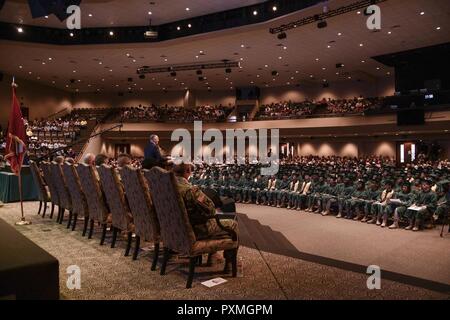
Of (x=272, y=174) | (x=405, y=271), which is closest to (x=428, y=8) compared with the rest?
(x=272, y=174)

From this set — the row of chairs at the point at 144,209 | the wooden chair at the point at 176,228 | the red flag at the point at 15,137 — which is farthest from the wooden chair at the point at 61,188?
the wooden chair at the point at 176,228

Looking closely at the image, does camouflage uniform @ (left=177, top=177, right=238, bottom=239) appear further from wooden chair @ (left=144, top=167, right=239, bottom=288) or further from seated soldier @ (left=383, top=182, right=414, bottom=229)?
seated soldier @ (left=383, top=182, right=414, bottom=229)

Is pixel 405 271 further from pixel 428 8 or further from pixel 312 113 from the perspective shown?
pixel 312 113

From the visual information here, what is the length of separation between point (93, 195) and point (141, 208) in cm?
126

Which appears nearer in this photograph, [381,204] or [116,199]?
[116,199]

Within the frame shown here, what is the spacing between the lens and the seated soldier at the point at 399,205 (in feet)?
24.5

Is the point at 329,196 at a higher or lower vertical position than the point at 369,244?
higher

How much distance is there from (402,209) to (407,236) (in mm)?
974

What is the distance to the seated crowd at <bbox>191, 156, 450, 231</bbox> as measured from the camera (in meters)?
7.39

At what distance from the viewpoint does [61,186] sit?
5.61m

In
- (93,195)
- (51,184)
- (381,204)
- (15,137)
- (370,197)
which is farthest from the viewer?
(370,197)

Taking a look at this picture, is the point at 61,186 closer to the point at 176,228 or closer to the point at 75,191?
the point at 75,191

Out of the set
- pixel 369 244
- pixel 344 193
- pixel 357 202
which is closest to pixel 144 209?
pixel 369 244

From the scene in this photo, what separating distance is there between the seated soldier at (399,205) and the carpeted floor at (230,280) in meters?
4.44
